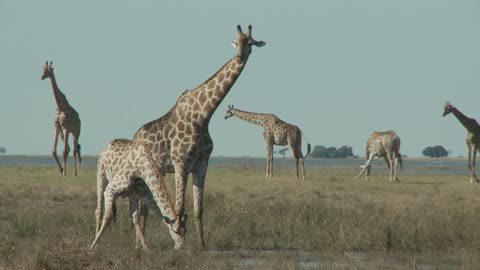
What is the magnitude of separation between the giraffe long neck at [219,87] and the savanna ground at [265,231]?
200 cm

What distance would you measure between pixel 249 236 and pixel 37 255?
468 centimetres

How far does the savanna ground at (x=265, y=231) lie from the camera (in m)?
11.2

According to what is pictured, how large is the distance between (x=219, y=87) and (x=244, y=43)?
0.80 m

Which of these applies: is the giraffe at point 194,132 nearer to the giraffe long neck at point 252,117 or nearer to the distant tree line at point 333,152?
the giraffe long neck at point 252,117

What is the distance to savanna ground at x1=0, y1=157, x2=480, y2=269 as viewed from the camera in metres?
11.2

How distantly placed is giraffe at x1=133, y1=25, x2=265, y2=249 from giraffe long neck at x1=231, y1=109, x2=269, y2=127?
1510 cm

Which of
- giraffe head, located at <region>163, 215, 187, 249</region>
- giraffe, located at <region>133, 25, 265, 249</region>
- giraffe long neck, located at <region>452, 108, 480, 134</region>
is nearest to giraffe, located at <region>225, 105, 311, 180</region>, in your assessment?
giraffe long neck, located at <region>452, 108, 480, 134</region>

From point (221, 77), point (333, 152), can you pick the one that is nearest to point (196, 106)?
point (221, 77)

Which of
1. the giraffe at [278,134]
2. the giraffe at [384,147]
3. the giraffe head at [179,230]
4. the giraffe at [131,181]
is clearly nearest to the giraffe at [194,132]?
the giraffe at [131,181]

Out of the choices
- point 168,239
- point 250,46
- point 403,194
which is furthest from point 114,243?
point 403,194

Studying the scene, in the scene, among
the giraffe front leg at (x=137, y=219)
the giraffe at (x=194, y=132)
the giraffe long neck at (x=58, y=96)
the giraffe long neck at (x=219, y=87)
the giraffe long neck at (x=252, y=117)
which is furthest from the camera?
the giraffe long neck at (x=252, y=117)

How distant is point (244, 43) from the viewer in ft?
42.4

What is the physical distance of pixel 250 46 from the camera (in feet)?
42.8

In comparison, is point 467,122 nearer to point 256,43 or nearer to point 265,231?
point 265,231
